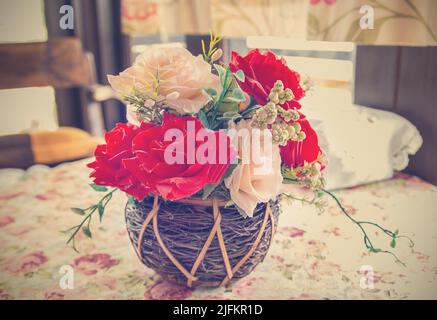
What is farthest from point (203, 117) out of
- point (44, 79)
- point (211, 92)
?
point (44, 79)

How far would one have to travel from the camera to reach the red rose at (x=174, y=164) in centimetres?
49

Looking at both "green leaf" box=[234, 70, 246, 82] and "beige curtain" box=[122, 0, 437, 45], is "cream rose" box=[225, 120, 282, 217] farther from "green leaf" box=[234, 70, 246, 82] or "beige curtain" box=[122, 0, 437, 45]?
"beige curtain" box=[122, 0, 437, 45]

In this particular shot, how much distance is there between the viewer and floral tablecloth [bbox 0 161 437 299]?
0.66 meters

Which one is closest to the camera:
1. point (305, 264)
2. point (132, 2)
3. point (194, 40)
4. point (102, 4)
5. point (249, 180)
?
point (249, 180)

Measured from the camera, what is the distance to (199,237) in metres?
0.56

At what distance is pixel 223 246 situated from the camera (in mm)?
576

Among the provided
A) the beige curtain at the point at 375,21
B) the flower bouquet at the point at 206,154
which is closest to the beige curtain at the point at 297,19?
the beige curtain at the point at 375,21

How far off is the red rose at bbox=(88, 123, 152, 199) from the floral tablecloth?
0.65ft

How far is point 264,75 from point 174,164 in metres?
0.18

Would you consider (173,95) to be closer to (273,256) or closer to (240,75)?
(240,75)
